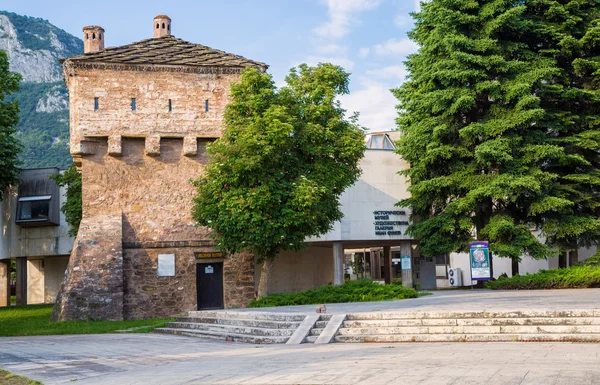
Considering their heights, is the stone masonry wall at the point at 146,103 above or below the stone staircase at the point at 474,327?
above

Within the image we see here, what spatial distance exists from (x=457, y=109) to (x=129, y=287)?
53.4 feet

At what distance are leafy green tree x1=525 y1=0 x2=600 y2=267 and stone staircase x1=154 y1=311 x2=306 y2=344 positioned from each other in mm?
16533

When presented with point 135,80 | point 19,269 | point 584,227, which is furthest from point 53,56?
point 584,227

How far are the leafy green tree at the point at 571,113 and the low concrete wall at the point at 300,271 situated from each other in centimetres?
1255

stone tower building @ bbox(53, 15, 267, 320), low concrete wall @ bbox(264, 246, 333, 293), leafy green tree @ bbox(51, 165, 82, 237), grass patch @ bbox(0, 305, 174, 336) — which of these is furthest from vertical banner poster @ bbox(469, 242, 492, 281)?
leafy green tree @ bbox(51, 165, 82, 237)

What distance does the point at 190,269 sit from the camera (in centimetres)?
2777

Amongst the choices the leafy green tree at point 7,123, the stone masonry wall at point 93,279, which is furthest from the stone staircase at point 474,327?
the leafy green tree at point 7,123

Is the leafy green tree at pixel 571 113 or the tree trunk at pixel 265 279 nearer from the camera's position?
the tree trunk at pixel 265 279

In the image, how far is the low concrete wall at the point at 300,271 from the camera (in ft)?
113

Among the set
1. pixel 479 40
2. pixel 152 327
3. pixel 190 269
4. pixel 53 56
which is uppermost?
pixel 53 56

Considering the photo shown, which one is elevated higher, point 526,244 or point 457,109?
point 457,109

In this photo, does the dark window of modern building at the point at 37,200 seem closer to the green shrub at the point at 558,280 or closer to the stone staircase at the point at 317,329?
the green shrub at the point at 558,280

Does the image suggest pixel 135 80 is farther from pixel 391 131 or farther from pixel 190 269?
pixel 391 131

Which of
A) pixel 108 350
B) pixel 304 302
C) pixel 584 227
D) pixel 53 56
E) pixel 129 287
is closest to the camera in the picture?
pixel 108 350
